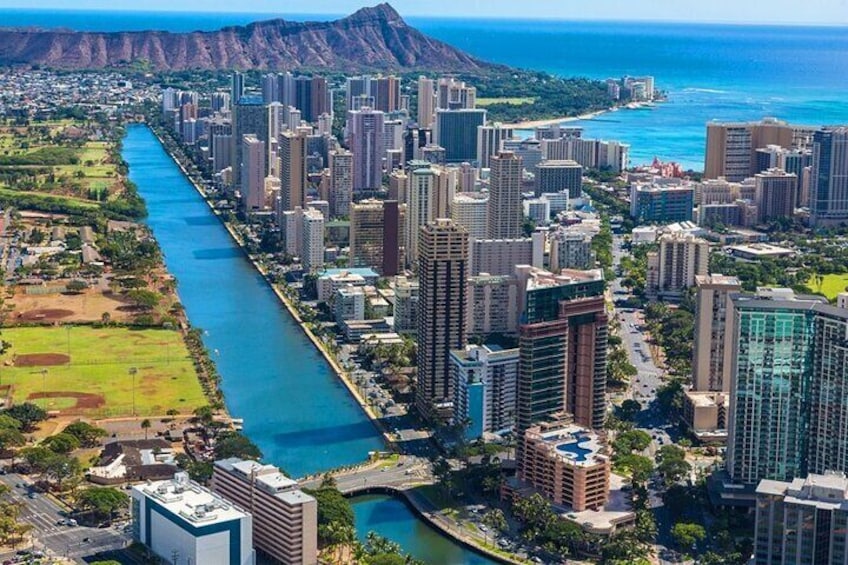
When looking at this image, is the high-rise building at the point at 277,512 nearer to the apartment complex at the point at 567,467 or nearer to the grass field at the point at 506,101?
the apartment complex at the point at 567,467

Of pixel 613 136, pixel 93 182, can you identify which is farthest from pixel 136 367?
pixel 613 136

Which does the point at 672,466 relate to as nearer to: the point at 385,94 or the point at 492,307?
the point at 492,307

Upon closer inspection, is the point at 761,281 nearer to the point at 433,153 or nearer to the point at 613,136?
the point at 433,153

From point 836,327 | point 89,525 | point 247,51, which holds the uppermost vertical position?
point 247,51

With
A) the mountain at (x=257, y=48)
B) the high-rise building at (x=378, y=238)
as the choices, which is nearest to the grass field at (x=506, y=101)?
the mountain at (x=257, y=48)

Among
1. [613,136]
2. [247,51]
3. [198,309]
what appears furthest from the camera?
[247,51]

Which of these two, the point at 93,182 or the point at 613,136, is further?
the point at 613,136

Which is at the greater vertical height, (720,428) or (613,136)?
(613,136)
